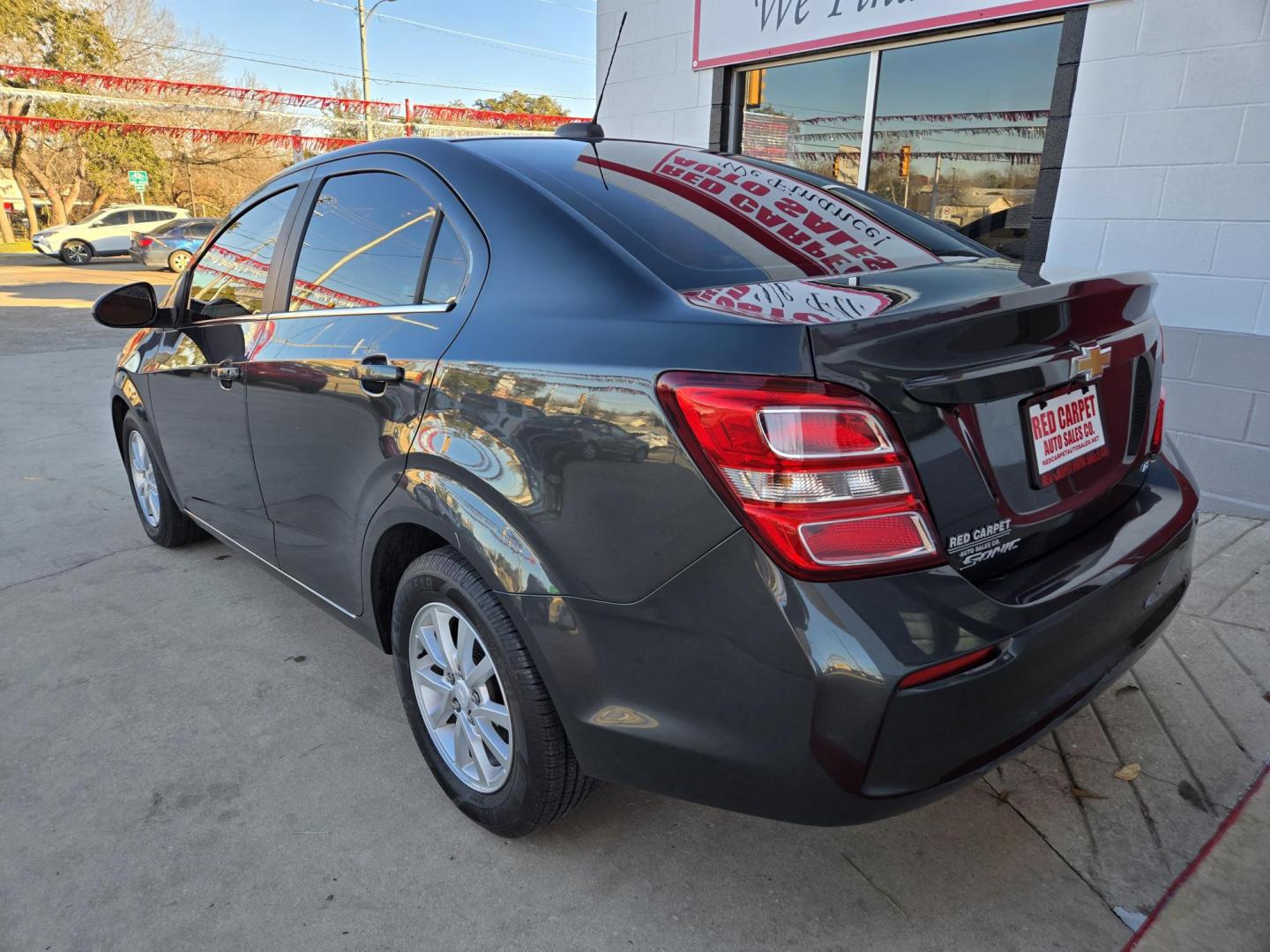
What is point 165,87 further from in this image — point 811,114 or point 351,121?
point 811,114

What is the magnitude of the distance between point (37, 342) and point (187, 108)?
2661 centimetres

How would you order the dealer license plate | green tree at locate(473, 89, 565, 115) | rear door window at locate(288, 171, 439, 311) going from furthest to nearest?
green tree at locate(473, 89, 565, 115) → rear door window at locate(288, 171, 439, 311) → the dealer license plate

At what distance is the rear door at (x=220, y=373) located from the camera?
290cm

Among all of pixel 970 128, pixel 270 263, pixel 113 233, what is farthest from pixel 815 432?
pixel 113 233

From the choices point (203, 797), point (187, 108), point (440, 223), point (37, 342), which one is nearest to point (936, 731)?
point (440, 223)

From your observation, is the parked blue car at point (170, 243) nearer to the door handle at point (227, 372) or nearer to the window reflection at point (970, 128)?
the window reflection at point (970, 128)

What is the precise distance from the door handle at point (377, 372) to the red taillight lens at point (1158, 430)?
73.7 inches

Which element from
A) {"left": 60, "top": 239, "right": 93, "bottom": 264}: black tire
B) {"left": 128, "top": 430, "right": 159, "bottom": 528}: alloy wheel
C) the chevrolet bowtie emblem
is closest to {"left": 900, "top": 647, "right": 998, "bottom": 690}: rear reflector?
the chevrolet bowtie emblem

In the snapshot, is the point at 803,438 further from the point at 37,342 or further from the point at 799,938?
the point at 37,342

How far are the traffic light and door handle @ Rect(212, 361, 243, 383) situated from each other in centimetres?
505

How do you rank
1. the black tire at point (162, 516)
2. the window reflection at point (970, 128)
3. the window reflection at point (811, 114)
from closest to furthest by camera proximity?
the black tire at point (162, 516)
the window reflection at point (970, 128)
the window reflection at point (811, 114)

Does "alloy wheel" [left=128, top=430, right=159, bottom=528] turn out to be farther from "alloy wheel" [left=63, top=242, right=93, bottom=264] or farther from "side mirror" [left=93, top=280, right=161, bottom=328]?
"alloy wheel" [left=63, top=242, right=93, bottom=264]

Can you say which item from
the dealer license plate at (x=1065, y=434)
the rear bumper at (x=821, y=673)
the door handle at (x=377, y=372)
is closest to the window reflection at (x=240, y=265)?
the door handle at (x=377, y=372)

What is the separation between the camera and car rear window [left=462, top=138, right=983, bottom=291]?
1900 mm
